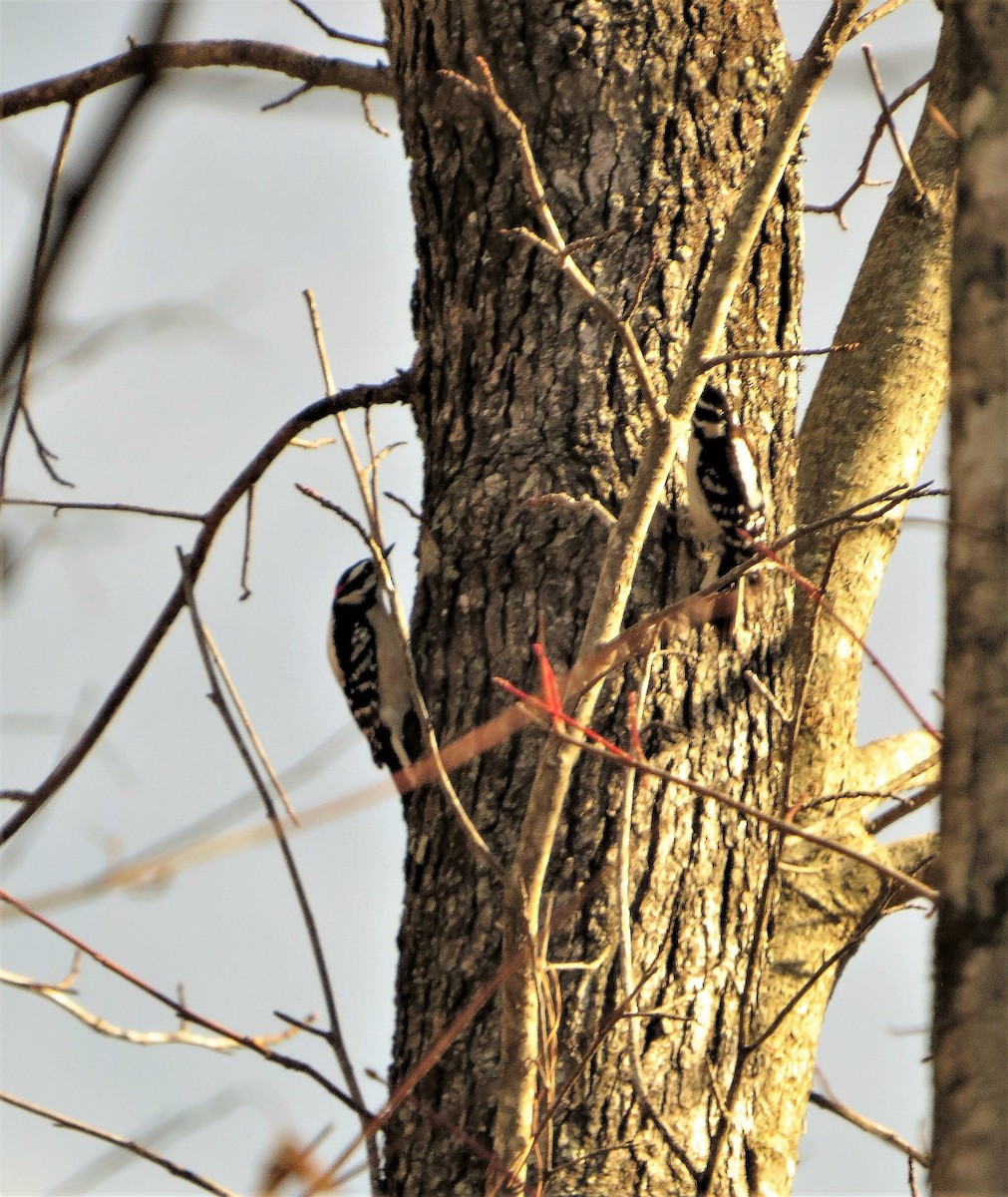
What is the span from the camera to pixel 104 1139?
208cm

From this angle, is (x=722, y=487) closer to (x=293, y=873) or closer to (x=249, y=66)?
(x=249, y=66)

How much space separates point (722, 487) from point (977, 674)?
292 cm

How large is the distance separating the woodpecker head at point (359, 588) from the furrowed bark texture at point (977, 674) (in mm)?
4839

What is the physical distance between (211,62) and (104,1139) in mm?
3243

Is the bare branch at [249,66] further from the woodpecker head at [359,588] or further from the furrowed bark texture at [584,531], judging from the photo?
the woodpecker head at [359,588]

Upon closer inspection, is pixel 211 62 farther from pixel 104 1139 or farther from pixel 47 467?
pixel 104 1139

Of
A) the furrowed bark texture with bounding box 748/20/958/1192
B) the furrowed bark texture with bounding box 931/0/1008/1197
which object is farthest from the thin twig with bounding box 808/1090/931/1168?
the furrowed bark texture with bounding box 931/0/1008/1197

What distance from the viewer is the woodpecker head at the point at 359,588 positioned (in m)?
6.12

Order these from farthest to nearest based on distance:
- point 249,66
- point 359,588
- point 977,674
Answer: point 359,588 → point 249,66 → point 977,674

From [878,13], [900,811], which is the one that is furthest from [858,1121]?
[878,13]

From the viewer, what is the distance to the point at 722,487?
412 centimetres

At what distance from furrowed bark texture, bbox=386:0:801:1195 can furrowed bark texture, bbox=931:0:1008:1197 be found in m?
1.42

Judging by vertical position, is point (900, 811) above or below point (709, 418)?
below

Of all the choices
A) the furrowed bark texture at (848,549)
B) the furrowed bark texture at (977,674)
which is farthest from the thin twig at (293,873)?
the furrowed bark texture at (848,549)
